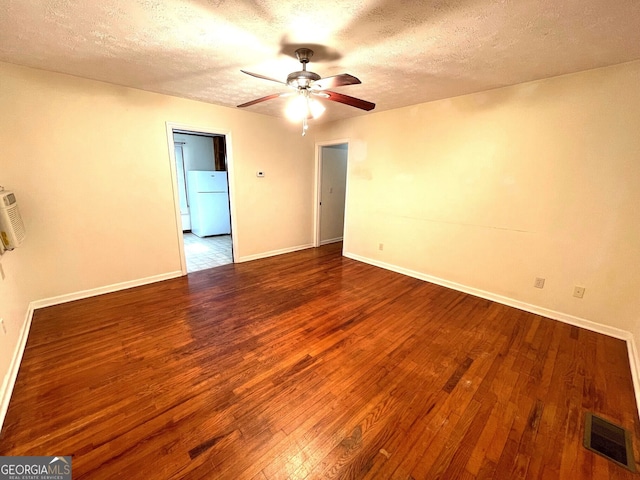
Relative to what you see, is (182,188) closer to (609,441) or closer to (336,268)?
(336,268)

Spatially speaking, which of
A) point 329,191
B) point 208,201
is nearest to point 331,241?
point 329,191

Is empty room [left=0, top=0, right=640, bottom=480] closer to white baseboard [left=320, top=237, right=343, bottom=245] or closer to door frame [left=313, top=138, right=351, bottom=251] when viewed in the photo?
door frame [left=313, top=138, right=351, bottom=251]

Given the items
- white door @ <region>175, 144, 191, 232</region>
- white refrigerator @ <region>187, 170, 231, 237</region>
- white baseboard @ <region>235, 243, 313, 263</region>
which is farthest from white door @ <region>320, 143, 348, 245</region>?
white door @ <region>175, 144, 191, 232</region>

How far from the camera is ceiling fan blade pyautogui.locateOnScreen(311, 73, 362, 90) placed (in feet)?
5.69

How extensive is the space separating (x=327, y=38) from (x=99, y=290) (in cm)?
364

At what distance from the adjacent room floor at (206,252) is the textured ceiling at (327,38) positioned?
258 centimetres

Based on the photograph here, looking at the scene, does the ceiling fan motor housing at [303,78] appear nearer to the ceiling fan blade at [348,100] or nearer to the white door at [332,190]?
the ceiling fan blade at [348,100]

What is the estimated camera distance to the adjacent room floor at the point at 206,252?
4.14 metres

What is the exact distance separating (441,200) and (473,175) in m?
0.46

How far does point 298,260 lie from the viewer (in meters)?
4.41

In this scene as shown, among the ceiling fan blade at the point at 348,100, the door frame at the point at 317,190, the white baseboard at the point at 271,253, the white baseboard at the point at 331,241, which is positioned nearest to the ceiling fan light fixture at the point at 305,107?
the ceiling fan blade at the point at 348,100

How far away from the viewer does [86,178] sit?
2744mm

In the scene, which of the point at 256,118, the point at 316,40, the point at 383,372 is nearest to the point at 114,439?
the point at 383,372

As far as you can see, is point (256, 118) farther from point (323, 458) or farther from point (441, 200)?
point (323, 458)
